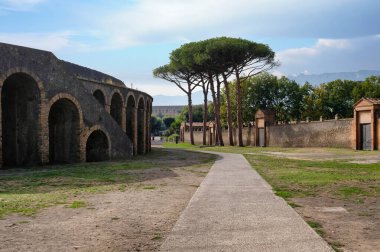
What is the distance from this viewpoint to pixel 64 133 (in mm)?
21875

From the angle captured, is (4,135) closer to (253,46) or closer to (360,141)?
(360,141)

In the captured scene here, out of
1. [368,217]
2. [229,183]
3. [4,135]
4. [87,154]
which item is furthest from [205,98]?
[368,217]

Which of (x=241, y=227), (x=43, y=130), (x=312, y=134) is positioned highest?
(x=43, y=130)

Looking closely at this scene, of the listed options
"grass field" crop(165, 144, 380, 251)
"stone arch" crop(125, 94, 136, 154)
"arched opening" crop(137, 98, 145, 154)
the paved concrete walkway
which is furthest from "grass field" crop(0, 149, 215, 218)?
"arched opening" crop(137, 98, 145, 154)

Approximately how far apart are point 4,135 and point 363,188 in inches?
607

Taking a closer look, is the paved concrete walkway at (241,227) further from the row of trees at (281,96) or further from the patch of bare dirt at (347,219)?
the row of trees at (281,96)

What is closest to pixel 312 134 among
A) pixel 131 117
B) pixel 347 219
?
pixel 131 117

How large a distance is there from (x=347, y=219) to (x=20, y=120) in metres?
16.4

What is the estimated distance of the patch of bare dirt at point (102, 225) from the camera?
539 cm

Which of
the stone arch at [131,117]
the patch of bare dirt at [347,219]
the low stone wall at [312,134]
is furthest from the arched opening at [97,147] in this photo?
the low stone wall at [312,134]

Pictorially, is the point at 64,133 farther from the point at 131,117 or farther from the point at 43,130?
the point at 131,117

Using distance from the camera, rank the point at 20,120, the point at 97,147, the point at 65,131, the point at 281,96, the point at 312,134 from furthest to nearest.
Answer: the point at 281,96 < the point at 312,134 < the point at 97,147 < the point at 65,131 < the point at 20,120

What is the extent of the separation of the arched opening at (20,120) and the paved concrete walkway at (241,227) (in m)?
12.6

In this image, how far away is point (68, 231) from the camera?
20.1ft
